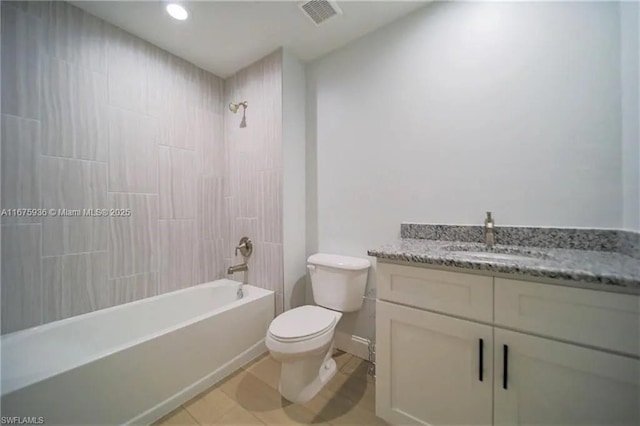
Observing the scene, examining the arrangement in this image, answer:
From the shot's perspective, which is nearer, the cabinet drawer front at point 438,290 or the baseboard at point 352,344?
the cabinet drawer front at point 438,290

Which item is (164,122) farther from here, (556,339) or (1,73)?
(556,339)

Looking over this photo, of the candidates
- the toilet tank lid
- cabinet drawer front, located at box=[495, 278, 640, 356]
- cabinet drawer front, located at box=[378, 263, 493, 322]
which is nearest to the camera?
cabinet drawer front, located at box=[495, 278, 640, 356]

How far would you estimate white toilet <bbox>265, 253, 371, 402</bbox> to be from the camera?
128 cm

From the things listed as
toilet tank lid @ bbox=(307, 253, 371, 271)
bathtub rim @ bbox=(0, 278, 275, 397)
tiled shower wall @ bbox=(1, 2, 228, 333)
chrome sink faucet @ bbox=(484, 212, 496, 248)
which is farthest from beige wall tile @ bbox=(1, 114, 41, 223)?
chrome sink faucet @ bbox=(484, 212, 496, 248)

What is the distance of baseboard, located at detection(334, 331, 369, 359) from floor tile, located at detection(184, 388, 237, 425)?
32.5 inches

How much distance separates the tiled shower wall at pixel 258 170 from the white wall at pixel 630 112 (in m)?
1.83

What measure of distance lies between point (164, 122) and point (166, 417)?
1.96m

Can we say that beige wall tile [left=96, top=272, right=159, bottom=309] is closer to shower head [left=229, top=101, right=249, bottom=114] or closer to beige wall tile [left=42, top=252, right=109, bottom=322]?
beige wall tile [left=42, top=252, right=109, bottom=322]

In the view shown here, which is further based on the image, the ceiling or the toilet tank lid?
the toilet tank lid

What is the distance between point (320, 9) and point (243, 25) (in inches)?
21.5

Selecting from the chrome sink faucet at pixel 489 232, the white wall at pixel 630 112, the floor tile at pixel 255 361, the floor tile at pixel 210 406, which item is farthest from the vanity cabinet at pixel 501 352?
the floor tile at pixel 255 361

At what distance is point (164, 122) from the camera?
186 centimetres

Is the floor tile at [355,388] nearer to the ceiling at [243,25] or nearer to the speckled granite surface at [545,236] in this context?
the speckled granite surface at [545,236]

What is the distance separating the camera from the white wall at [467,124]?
1080 mm
